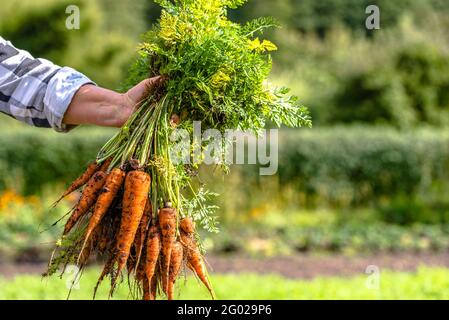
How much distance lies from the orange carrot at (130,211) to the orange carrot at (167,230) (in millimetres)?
85

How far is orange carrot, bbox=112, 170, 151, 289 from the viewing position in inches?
106

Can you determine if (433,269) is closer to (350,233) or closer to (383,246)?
(383,246)

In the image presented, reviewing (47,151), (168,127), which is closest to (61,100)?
(168,127)

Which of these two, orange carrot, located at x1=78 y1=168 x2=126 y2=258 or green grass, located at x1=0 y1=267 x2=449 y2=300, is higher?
orange carrot, located at x1=78 y1=168 x2=126 y2=258

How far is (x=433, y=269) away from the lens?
657 centimetres

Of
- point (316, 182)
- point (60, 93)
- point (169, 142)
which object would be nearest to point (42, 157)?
point (316, 182)

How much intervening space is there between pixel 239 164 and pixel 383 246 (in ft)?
8.34

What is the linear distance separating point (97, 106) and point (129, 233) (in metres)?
0.54

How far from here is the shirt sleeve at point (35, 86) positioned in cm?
291

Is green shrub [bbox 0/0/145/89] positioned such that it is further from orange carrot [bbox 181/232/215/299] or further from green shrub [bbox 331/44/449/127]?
orange carrot [bbox 181/232/215/299]

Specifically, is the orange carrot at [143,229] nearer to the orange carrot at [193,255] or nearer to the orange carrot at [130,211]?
the orange carrot at [130,211]

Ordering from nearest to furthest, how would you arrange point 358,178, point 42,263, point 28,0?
point 42,263 < point 358,178 < point 28,0

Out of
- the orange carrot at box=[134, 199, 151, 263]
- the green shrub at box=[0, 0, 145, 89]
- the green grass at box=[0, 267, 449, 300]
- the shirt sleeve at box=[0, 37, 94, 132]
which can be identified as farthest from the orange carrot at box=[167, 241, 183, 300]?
the green shrub at box=[0, 0, 145, 89]

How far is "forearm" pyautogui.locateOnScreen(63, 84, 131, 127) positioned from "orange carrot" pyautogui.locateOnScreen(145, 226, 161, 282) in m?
0.47
